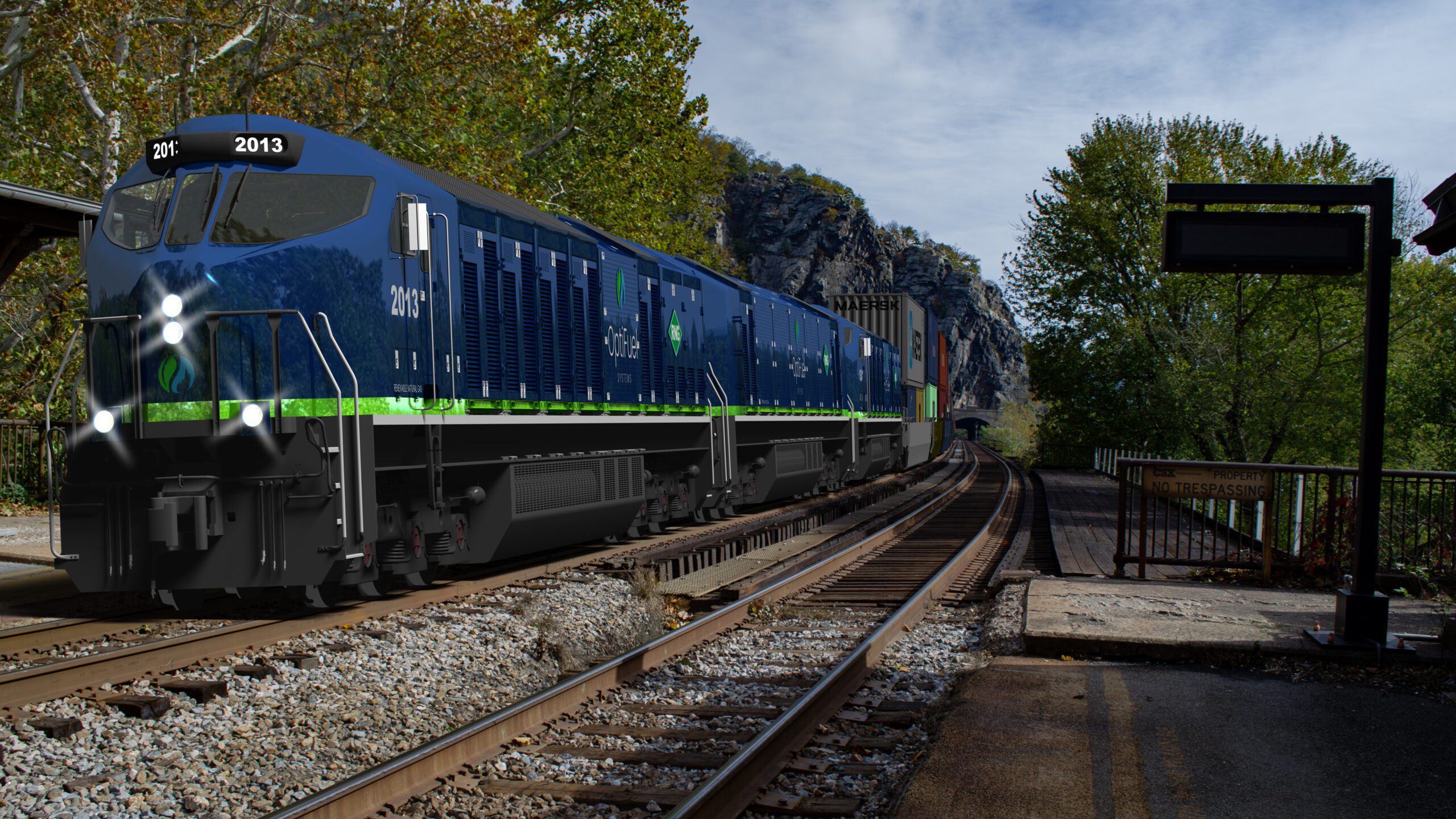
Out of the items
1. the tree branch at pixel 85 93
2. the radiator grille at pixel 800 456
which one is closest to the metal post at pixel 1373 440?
the radiator grille at pixel 800 456

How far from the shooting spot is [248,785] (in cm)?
439

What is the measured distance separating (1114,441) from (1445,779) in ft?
95.4

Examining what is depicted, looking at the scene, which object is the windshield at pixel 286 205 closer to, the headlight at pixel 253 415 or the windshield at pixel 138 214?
the windshield at pixel 138 214

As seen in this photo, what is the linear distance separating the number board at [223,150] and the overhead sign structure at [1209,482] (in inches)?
318

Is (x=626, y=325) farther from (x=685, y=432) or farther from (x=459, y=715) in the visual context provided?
Answer: (x=459, y=715)

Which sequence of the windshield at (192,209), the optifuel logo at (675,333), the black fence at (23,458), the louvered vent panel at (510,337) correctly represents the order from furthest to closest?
1. the black fence at (23,458)
2. the optifuel logo at (675,333)
3. the louvered vent panel at (510,337)
4. the windshield at (192,209)

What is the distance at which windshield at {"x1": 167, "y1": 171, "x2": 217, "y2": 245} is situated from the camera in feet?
24.5

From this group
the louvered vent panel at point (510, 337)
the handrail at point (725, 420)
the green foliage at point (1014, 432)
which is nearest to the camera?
the louvered vent panel at point (510, 337)

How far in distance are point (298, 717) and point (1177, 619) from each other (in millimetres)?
6188

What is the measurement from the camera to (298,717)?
17.2 ft

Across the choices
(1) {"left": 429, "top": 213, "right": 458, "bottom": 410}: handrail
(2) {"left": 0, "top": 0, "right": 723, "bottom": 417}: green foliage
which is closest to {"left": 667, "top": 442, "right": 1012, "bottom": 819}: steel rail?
(1) {"left": 429, "top": 213, "right": 458, "bottom": 410}: handrail

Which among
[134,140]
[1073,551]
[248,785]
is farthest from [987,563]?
[134,140]

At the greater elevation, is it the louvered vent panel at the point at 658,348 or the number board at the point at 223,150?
the number board at the point at 223,150

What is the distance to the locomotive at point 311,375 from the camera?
7141 millimetres
